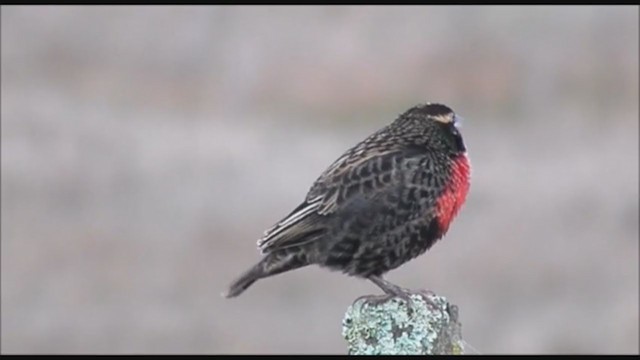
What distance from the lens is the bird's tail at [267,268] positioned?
6.67 meters

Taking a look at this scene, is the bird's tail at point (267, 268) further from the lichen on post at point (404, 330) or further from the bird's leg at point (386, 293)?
the lichen on post at point (404, 330)

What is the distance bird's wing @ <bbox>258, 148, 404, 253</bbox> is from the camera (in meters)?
6.82

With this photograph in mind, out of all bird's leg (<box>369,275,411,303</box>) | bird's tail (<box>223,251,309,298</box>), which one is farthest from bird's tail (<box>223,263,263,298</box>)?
bird's leg (<box>369,275,411,303</box>)

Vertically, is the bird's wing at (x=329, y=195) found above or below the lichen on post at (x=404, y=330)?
above

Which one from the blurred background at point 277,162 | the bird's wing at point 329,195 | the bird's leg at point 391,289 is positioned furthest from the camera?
the blurred background at point 277,162

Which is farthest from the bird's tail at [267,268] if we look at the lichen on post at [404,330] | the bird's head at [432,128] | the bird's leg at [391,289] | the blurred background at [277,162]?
the blurred background at [277,162]

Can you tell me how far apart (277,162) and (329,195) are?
29.9 ft

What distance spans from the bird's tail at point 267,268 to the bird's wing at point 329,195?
0.14 feet

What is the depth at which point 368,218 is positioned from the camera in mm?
6879

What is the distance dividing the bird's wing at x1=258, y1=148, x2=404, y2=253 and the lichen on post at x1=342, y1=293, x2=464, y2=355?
1.38m

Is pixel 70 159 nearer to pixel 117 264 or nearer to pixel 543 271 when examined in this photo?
pixel 117 264

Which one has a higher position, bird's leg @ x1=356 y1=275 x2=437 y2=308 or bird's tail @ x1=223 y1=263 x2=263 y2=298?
bird's tail @ x1=223 y1=263 x2=263 y2=298

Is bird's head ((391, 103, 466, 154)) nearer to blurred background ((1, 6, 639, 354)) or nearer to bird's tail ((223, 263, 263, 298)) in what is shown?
bird's tail ((223, 263, 263, 298))

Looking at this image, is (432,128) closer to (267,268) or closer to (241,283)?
(267,268)
